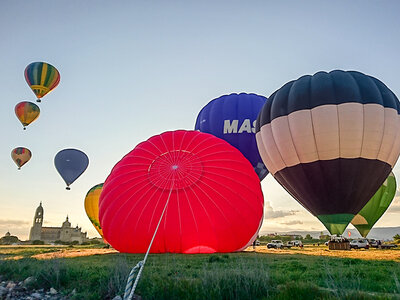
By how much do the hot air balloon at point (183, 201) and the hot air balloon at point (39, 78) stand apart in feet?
43.1

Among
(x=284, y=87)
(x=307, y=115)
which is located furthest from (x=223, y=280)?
(x=284, y=87)

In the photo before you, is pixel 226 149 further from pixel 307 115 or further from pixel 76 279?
pixel 76 279

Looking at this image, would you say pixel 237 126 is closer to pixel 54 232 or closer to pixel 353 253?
pixel 353 253

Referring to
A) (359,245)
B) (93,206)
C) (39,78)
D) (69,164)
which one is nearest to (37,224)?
(69,164)

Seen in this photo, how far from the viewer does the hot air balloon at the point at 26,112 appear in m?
24.6

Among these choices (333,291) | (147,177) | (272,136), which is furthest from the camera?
(272,136)

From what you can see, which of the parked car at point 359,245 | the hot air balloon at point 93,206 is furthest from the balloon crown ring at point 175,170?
the parked car at point 359,245

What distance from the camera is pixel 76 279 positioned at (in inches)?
215

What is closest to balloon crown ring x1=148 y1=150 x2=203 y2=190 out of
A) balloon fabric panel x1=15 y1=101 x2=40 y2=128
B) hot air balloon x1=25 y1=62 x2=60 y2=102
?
hot air balloon x1=25 y1=62 x2=60 y2=102

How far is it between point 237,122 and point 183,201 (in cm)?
686

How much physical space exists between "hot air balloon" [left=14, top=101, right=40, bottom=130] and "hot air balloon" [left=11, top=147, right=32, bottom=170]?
606cm

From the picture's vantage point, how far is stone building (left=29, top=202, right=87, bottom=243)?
276ft

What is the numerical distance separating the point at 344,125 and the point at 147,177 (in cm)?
666

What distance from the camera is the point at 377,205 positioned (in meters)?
18.6
